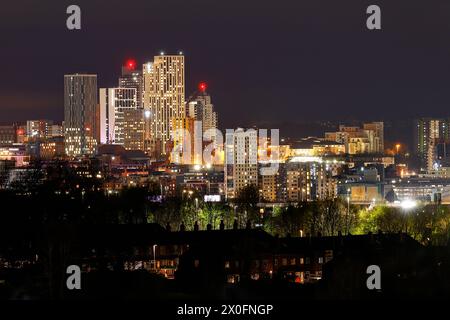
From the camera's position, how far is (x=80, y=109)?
10400cm

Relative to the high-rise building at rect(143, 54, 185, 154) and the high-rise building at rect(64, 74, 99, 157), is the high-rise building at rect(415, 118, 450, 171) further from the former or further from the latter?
the high-rise building at rect(64, 74, 99, 157)

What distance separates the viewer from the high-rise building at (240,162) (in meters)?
71.8

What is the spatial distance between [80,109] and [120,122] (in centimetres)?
778

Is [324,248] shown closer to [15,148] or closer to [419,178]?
[419,178]

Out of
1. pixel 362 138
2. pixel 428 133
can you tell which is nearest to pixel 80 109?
pixel 362 138

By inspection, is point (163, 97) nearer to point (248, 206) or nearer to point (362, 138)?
point (362, 138)

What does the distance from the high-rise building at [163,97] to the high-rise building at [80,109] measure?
6.19 m

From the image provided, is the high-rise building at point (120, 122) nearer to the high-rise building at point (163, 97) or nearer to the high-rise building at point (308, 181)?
the high-rise building at point (163, 97)

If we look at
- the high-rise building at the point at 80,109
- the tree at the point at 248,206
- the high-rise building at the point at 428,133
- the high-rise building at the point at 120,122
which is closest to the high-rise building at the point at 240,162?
the tree at the point at 248,206

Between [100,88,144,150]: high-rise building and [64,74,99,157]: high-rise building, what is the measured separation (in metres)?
3.38

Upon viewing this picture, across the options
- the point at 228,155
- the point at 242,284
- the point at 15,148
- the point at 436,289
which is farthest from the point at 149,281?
the point at 15,148

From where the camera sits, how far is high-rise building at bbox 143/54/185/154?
11100 centimetres

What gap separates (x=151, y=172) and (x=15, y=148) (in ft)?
60.9

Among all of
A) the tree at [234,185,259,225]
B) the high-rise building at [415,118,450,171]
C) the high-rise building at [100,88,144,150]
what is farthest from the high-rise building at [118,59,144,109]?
the tree at [234,185,259,225]
